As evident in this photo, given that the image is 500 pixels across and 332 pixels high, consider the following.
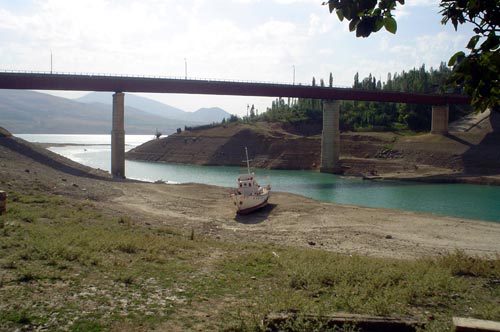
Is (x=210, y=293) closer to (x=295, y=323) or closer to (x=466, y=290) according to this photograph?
(x=295, y=323)

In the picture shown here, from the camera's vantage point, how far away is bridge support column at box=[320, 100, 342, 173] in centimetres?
8631

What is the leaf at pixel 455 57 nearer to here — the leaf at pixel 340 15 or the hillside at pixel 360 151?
the leaf at pixel 340 15

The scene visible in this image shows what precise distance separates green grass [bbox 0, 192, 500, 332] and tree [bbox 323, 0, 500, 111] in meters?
3.93

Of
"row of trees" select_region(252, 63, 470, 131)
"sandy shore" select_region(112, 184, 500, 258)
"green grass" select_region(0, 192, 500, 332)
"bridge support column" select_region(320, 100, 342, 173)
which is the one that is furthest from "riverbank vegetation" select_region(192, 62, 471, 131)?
"green grass" select_region(0, 192, 500, 332)

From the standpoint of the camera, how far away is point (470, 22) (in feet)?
20.1

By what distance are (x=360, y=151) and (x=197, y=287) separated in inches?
3376

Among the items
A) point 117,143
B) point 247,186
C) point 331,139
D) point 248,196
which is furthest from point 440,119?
point 248,196

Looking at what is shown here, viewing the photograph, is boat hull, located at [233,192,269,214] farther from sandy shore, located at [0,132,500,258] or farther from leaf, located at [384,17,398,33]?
leaf, located at [384,17,398,33]

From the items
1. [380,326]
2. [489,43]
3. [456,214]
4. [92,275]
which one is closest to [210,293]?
[92,275]

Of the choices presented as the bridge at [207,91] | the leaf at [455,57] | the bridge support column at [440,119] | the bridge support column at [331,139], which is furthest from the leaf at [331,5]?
the bridge support column at [440,119]

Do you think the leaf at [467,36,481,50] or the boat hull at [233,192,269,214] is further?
the boat hull at [233,192,269,214]

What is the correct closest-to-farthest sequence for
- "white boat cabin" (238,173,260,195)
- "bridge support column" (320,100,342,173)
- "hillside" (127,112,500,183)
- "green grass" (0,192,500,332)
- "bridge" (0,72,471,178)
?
"green grass" (0,192,500,332) < "white boat cabin" (238,173,260,195) < "bridge" (0,72,471,178) < "hillside" (127,112,500,183) < "bridge support column" (320,100,342,173)

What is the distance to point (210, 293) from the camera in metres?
10.1

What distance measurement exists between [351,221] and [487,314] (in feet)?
78.5
